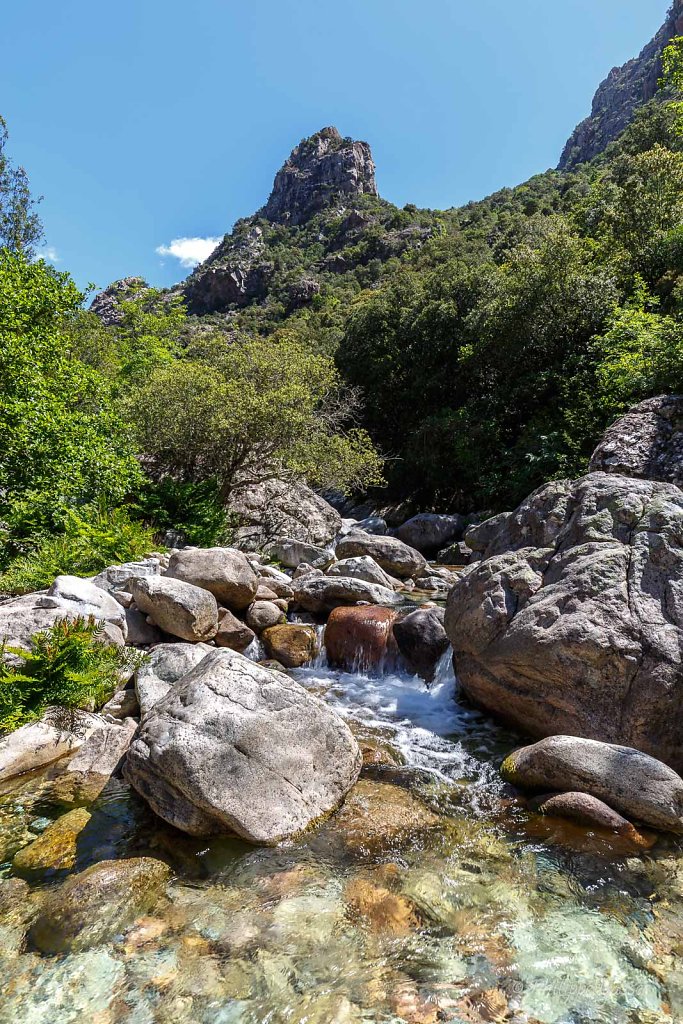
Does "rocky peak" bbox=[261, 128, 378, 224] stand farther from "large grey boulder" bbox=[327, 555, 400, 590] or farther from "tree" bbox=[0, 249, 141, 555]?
"large grey boulder" bbox=[327, 555, 400, 590]

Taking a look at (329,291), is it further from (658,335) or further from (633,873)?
(633,873)

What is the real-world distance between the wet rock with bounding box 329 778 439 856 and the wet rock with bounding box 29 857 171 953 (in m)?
1.43

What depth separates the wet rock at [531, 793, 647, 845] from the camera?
4.45 m

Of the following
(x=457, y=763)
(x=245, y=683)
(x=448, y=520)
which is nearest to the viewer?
(x=245, y=683)

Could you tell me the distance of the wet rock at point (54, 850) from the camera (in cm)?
404

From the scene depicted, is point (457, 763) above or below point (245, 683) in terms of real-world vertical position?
below

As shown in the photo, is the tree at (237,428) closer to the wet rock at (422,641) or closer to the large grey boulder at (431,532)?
the large grey boulder at (431,532)

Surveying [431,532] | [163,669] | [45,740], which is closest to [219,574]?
[163,669]

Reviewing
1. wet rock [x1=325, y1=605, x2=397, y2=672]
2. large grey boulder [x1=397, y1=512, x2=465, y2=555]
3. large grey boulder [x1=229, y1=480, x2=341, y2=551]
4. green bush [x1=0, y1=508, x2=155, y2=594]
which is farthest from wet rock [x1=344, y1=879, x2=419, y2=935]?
large grey boulder [x1=397, y1=512, x2=465, y2=555]

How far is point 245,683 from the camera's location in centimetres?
525

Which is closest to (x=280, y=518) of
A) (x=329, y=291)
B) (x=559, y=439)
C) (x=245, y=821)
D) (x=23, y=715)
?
(x=559, y=439)

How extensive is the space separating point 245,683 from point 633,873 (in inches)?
137

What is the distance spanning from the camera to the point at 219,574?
909 cm

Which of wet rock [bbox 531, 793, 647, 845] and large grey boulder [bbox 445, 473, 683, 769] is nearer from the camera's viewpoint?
wet rock [bbox 531, 793, 647, 845]
